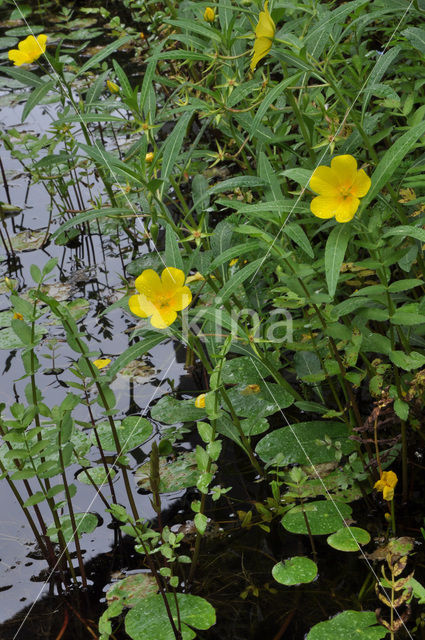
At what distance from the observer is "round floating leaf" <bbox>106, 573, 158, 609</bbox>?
1.45 meters

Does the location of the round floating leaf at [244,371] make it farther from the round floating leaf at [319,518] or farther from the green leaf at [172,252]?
the green leaf at [172,252]

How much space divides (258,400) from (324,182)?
29.6 inches

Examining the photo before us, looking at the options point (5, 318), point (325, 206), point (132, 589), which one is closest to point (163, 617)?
point (132, 589)

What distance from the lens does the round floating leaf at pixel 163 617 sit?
4.45 ft

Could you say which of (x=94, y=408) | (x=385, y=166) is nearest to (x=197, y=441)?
(x=94, y=408)

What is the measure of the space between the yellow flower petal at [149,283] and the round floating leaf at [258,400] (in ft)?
1.79

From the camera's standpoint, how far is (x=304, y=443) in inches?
67.1

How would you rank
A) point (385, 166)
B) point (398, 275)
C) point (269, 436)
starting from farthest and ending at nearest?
point (398, 275) < point (269, 436) < point (385, 166)

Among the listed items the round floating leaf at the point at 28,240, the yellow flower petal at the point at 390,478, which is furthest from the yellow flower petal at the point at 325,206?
the round floating leaf at the point at 28,240

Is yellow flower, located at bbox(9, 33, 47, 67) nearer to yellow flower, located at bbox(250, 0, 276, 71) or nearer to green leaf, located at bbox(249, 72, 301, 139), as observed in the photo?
green leaf, located at bbox(249, 72, 301, 139)

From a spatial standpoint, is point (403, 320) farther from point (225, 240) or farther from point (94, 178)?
point (94, 178)

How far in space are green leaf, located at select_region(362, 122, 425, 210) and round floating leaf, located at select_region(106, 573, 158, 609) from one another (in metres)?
0.86

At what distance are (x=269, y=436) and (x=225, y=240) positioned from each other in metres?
0.49

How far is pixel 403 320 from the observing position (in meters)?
1.32
